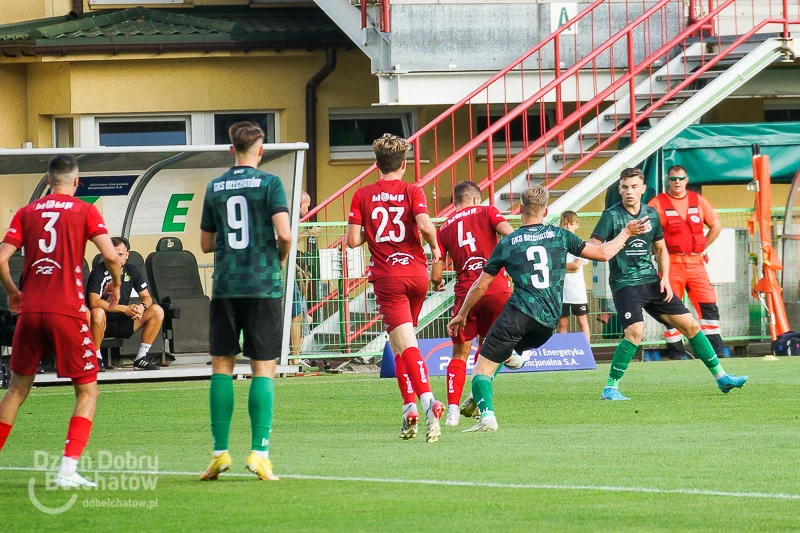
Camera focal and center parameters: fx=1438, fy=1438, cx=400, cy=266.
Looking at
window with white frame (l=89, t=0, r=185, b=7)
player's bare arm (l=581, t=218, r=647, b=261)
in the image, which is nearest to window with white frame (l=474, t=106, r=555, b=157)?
window with white frame (l=89, t=0, r=185, b=7)

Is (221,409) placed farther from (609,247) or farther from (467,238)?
(467,238)

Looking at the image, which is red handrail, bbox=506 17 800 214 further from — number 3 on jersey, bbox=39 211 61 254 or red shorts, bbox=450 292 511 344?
number 3 on jersey, bbox=39 211 61 254

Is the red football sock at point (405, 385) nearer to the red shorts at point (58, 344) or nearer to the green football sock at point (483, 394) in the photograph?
the green football sock at point (483, 394)

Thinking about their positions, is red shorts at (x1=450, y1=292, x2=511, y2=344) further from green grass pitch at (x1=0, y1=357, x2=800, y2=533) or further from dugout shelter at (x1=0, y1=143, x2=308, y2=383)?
dugout shelter at (x1=0, y1=143, x2=308, y2=383)

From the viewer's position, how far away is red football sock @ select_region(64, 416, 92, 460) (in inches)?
299

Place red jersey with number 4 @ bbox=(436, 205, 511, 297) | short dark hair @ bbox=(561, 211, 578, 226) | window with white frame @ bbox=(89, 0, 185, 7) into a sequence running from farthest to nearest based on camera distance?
window with white frame @ bbox=(89, 0, 185, 7) → short dark hair @ bbox=(561, 211, 578, 226) → red jersey with number 4 @ bbox=(436, 205, 511, 297)

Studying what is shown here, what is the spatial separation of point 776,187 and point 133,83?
10.5 metres

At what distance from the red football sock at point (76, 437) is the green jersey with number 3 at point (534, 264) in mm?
3610

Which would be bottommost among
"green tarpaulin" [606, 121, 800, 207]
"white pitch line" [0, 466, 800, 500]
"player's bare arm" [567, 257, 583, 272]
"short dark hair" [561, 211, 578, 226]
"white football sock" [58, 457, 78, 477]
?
"white pitch line" [0, 466, 800, 500]

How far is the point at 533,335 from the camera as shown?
10.4 m

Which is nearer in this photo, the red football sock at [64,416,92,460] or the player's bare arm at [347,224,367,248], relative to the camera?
the red football sock at [64,416,92,460]

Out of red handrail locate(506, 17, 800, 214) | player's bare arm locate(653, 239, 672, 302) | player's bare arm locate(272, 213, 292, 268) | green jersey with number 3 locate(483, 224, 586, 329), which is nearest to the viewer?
player's bare arm locate(272, 213, 292, 268)

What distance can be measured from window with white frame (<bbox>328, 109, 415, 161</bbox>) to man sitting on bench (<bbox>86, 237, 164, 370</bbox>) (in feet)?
22.9

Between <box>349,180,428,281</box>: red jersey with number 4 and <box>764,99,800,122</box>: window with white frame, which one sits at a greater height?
<box>764,99,800,122</box>: window with white frame
